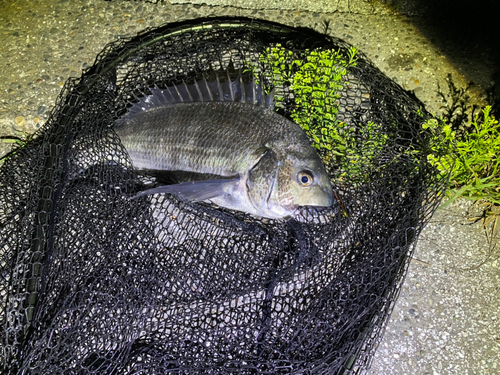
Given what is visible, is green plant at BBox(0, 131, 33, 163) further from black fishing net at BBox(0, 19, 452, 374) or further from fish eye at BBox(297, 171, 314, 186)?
fish eye at BBox(297, 171, 314, 186)

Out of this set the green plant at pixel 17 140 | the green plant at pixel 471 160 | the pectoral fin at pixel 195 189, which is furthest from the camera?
the green plant at pixel 17 140

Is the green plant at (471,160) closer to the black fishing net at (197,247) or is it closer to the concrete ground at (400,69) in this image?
the black fishing net at (197,247)

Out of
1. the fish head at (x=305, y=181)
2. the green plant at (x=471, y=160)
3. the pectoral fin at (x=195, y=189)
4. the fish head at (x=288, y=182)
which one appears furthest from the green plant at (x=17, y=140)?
the green plant at (x=471, y=160)

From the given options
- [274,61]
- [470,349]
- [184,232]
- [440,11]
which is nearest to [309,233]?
[184,232]

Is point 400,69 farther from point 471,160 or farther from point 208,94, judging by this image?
point 208,94

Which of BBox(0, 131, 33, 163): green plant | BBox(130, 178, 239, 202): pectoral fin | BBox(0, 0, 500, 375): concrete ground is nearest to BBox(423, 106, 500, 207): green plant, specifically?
BBox(0, 0, 500, 375): concrete ground

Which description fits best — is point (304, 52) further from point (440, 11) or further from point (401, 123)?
point (440, 11)

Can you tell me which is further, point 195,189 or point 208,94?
point 208,94

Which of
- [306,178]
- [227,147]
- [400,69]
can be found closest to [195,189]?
[227,147]
